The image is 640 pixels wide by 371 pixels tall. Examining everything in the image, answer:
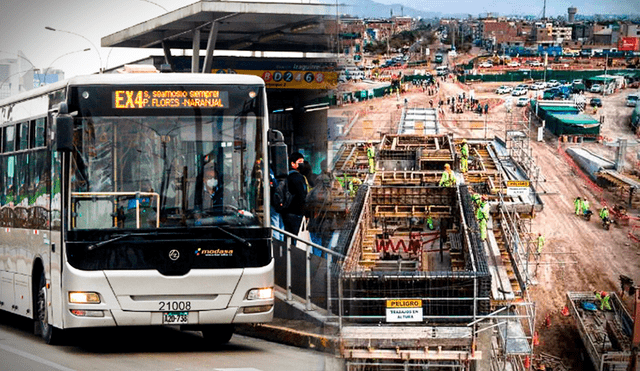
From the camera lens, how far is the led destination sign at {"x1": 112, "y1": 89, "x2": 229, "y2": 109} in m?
10.5

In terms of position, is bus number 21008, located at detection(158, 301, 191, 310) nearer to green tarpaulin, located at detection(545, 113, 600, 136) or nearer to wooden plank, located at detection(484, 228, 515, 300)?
wooden plank, located at detection(484, 228, 515, 300)

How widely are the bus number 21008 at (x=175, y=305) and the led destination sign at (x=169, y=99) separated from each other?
2.14 meters

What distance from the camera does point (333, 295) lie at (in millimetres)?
13352

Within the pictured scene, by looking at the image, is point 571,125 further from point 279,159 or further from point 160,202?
point 160,202

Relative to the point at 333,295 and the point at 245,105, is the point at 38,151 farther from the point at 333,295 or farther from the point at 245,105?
the point at 333,295

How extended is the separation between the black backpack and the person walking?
0.06 m

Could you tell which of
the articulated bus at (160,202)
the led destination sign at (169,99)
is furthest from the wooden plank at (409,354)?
the led destination sign at (169,99)

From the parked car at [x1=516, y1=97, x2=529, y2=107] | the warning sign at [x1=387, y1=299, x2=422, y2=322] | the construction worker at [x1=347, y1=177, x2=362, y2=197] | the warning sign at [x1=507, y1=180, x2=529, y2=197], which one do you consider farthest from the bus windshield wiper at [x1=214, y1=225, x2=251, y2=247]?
the parked car at [x1=516, y1=97, x2=529, y2=107]

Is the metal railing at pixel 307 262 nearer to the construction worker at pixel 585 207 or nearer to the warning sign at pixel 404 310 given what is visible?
the warning sign at pixel 404 310

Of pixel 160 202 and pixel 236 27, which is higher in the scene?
pixel 236 27

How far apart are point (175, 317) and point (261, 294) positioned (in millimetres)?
982

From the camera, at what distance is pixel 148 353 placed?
11055 mm

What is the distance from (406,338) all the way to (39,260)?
20.1 feet

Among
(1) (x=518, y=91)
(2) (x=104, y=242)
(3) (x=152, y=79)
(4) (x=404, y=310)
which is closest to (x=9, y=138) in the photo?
(3) (x=152, y=79)
